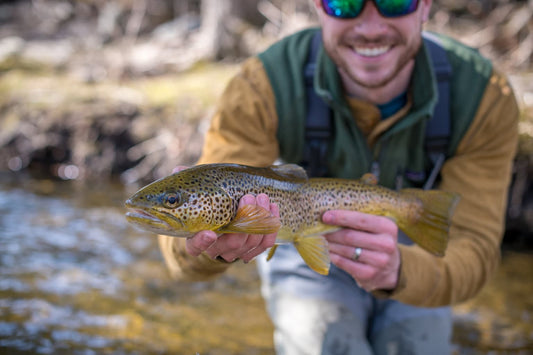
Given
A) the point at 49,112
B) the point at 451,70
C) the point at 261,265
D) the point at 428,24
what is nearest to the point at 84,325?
the point at 261,265

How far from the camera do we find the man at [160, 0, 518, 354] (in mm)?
2953

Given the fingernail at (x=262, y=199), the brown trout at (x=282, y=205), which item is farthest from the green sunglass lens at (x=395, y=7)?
the fingernail at (x=262, y=199)

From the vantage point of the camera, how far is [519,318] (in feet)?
16.2

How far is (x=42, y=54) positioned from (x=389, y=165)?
43.2 feet

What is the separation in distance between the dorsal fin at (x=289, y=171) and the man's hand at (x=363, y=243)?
22 cm

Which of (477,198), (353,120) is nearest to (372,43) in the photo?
(353,120)

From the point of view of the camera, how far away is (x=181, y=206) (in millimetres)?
1938

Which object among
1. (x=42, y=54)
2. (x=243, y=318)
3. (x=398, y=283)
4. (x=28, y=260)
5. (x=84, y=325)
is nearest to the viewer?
(x=398, y=283)

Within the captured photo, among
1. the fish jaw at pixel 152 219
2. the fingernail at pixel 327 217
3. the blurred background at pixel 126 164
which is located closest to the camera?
the fish jaw at pixel 152 219

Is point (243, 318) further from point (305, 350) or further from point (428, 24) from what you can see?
point (428, 24)

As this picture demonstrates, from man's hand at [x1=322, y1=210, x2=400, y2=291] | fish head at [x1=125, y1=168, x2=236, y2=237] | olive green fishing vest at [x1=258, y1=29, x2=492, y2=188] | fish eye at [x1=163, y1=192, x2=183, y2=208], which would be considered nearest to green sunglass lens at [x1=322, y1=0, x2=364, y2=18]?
olive green fishing vest at [x1=258, y1=29, x2=492, y2=188]

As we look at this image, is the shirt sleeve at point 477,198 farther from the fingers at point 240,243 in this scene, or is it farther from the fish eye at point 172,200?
the fish eye at point 172,200

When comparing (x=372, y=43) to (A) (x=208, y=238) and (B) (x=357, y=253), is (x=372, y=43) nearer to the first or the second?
(B) (x=357, y=253)

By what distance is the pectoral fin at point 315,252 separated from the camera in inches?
92.6
